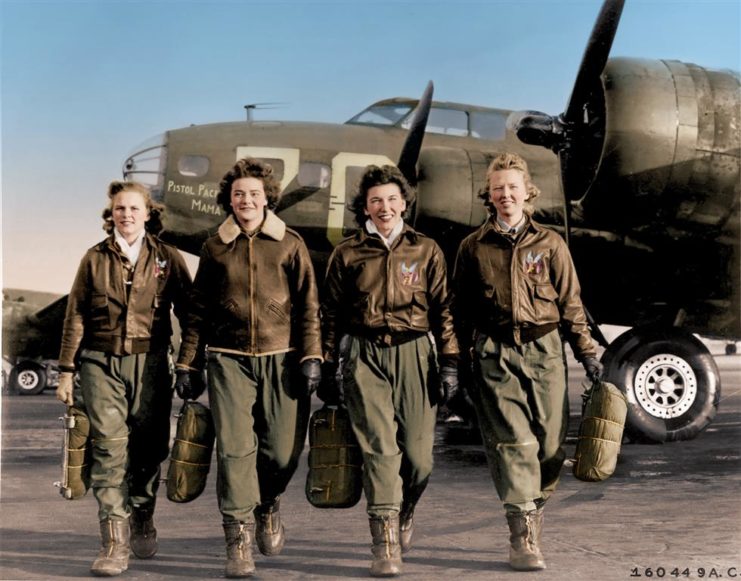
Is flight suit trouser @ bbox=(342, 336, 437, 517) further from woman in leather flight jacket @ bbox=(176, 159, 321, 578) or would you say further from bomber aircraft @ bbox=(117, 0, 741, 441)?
bomber aircraft @ bbox=(117, 0, 741, 441)

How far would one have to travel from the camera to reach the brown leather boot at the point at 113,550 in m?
4.52

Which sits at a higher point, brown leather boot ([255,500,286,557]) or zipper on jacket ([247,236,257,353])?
zipper on jacket ([247,236,257,353])

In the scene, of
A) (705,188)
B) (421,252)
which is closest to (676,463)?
(705,188)

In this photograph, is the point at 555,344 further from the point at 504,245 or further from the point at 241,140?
the point at 241,140

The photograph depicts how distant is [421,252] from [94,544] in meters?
2.62

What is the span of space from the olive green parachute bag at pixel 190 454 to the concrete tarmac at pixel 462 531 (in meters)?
0.39

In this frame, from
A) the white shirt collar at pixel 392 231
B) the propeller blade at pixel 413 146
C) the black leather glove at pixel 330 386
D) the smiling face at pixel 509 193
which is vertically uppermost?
the propeller blade at pixel 413 146

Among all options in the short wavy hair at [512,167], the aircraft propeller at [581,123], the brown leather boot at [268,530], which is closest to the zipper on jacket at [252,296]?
the brown leather boot at [268,530]

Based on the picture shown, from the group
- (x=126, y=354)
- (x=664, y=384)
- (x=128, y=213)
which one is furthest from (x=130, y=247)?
(x=664, y=384)

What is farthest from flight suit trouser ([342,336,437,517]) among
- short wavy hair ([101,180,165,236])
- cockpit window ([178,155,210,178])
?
cockpit window ([178,155,210,178])

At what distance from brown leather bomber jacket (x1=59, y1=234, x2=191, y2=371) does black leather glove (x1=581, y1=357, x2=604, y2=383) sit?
2.34 metres

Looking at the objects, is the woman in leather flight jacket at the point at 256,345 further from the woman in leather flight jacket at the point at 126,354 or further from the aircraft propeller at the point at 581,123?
the aircraft propeller at the point at 581,123

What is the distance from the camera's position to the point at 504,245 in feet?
16.4

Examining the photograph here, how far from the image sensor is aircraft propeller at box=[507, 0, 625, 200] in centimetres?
890
